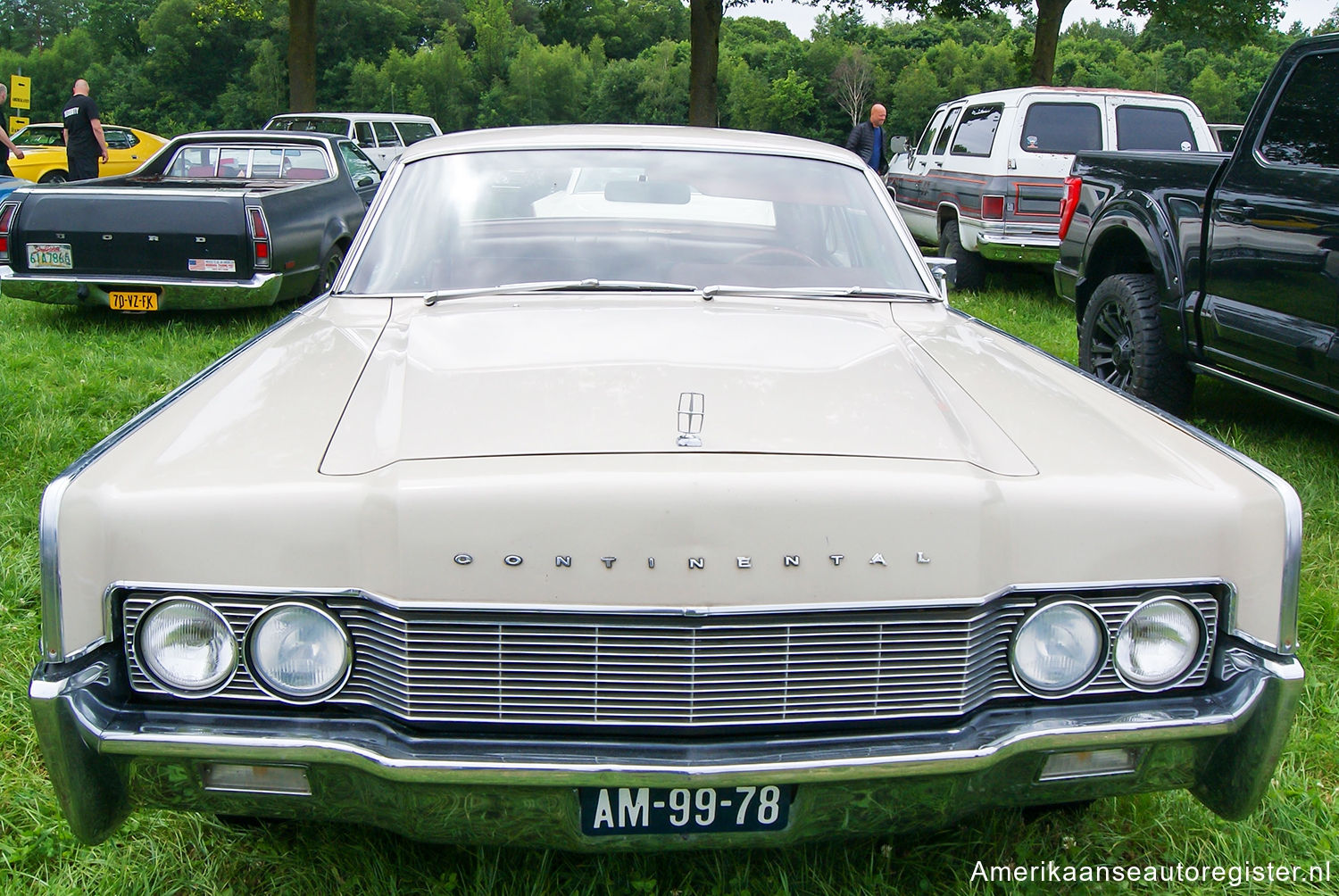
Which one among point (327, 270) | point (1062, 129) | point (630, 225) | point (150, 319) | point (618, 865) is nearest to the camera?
point (618, 865)

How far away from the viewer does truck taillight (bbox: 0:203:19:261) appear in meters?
6.84

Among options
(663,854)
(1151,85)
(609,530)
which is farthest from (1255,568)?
(1151,85)

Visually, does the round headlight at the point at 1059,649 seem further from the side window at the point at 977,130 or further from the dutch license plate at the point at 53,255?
the side window at the point at 977,130

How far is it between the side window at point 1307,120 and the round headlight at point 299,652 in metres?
4.15

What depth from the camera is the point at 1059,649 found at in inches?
68.0

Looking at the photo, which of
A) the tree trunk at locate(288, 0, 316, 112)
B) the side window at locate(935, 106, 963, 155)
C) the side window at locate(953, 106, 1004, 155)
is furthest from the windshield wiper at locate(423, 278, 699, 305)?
the tree trunk at locate(288, 0, 316, 112)

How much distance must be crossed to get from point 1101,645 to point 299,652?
4.12ft

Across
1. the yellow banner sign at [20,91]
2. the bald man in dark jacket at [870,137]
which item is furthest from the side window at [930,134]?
the yellow banner sign at [20,91]

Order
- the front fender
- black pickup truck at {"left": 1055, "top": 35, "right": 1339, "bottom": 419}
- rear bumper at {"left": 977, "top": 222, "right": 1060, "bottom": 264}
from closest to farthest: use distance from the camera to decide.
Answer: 1. black pickup truck at {"left": 1055, "top": 35, "right": 1339, "bottom": 419}
2. the front fender
3. rear bumper at {"left": 977, "top": 222, "right": 1060, "bottom": 264}

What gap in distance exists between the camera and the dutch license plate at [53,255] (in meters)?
6.84

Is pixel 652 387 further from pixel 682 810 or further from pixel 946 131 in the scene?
pixel 946 131

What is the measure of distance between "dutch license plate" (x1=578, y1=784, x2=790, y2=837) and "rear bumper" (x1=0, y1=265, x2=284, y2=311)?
5.85m

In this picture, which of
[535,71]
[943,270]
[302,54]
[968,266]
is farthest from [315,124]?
[535,71]

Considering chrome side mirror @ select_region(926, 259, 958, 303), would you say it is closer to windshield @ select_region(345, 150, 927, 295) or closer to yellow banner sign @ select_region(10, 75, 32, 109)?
windshield @ select_region(345, 150, 927, 295)
